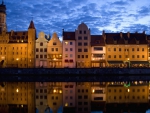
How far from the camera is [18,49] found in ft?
278

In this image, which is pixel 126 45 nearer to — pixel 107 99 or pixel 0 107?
pixel 107 99

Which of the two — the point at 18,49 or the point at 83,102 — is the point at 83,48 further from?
the point at 83,102

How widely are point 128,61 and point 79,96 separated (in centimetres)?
4593

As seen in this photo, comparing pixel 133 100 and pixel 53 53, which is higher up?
pixel 53 53

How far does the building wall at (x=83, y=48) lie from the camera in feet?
264

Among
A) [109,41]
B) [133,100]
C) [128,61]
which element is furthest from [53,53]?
[133,100]

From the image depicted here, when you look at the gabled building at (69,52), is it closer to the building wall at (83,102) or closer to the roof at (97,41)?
the roof at (97,41)

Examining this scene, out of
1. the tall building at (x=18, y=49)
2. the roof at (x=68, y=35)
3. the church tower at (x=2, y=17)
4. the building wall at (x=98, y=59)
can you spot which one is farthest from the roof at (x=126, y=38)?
the church tower at (x=2, y=17)

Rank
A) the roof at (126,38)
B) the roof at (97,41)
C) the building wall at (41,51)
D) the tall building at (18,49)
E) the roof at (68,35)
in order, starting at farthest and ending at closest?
the tall building at (18,49) < the roof at (126,38) < the building wall at (41,51) < the roof at (68,35) < the roof at (97,41)

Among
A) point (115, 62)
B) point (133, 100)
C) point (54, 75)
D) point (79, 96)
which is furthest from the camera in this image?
point (115, 62)

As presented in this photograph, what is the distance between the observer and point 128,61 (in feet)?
265

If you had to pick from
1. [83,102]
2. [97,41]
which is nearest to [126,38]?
[97,41]

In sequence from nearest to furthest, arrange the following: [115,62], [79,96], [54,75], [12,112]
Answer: [12,112] → [79,96] → [54,75] → [115,62]

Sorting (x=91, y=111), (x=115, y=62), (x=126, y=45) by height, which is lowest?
(x=91, y=111)
